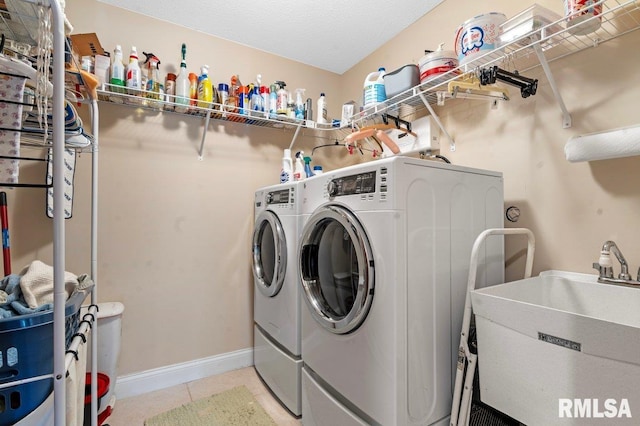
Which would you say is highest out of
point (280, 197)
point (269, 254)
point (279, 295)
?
point (280, 197)

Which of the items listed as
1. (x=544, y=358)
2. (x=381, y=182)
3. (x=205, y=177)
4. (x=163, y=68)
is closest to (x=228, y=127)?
(x=205, y=177)

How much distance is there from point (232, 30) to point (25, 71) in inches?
68.4

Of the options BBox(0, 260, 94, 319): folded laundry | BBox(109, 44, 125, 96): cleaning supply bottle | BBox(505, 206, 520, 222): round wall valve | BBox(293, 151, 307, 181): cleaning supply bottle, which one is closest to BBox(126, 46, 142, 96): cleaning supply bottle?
BBox(109, 44, 125, 96): cleaning supply bottle

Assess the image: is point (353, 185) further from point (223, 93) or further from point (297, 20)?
point (297, 20)

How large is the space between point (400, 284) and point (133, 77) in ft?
6.33

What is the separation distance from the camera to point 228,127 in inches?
90.9

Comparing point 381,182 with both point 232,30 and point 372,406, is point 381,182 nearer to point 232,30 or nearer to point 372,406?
point 372,406

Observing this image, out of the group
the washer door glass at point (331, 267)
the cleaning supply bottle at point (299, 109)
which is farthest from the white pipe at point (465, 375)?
the cleaning supply bottle at point (299, 109)

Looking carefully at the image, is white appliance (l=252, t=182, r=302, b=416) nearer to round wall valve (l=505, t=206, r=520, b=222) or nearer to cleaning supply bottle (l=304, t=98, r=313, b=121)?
cleaning supply bottle (l=304, t=98, r=313, b=121)

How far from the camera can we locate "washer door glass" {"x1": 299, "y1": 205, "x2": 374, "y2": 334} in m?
1.30

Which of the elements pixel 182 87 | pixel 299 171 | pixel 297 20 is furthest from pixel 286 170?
pixel 297 20

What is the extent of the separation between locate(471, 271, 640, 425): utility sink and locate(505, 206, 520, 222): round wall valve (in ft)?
1.26

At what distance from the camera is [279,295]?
72.7 inches

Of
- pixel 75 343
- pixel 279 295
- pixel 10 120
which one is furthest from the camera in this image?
pixel 279 295
